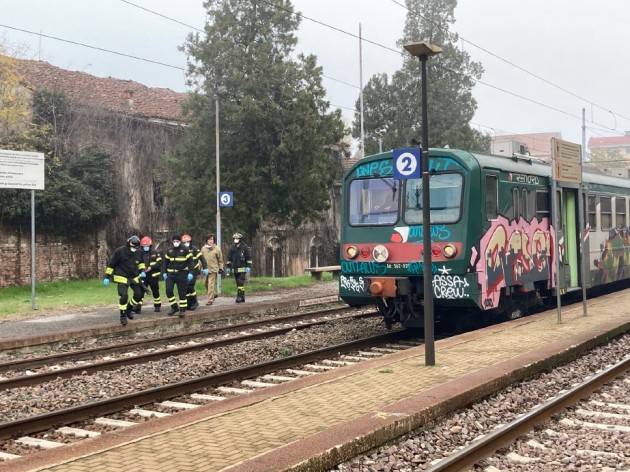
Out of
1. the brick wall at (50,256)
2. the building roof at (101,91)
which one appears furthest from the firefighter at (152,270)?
the building roof at (101,91)

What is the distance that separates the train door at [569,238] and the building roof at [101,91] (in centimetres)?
1679

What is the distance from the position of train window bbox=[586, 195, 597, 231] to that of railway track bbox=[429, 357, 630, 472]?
7995 millimetres

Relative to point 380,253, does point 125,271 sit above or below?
below

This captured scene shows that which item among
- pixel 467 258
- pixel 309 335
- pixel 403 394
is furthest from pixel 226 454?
pixel 309 335

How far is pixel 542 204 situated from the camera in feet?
45.2

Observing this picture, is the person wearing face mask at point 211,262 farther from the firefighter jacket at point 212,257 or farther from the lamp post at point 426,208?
the lamp post at point 426,208

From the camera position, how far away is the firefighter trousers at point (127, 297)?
575 inches

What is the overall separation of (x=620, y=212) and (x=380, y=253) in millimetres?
8620

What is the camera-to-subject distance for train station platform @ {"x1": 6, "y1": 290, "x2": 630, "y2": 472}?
5145 mm

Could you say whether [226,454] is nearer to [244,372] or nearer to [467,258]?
[244,372]

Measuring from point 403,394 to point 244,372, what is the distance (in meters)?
2.89

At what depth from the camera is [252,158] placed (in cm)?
2466

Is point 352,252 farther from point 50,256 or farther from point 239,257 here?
point 50,256

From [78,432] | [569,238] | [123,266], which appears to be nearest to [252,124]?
[123,266]
